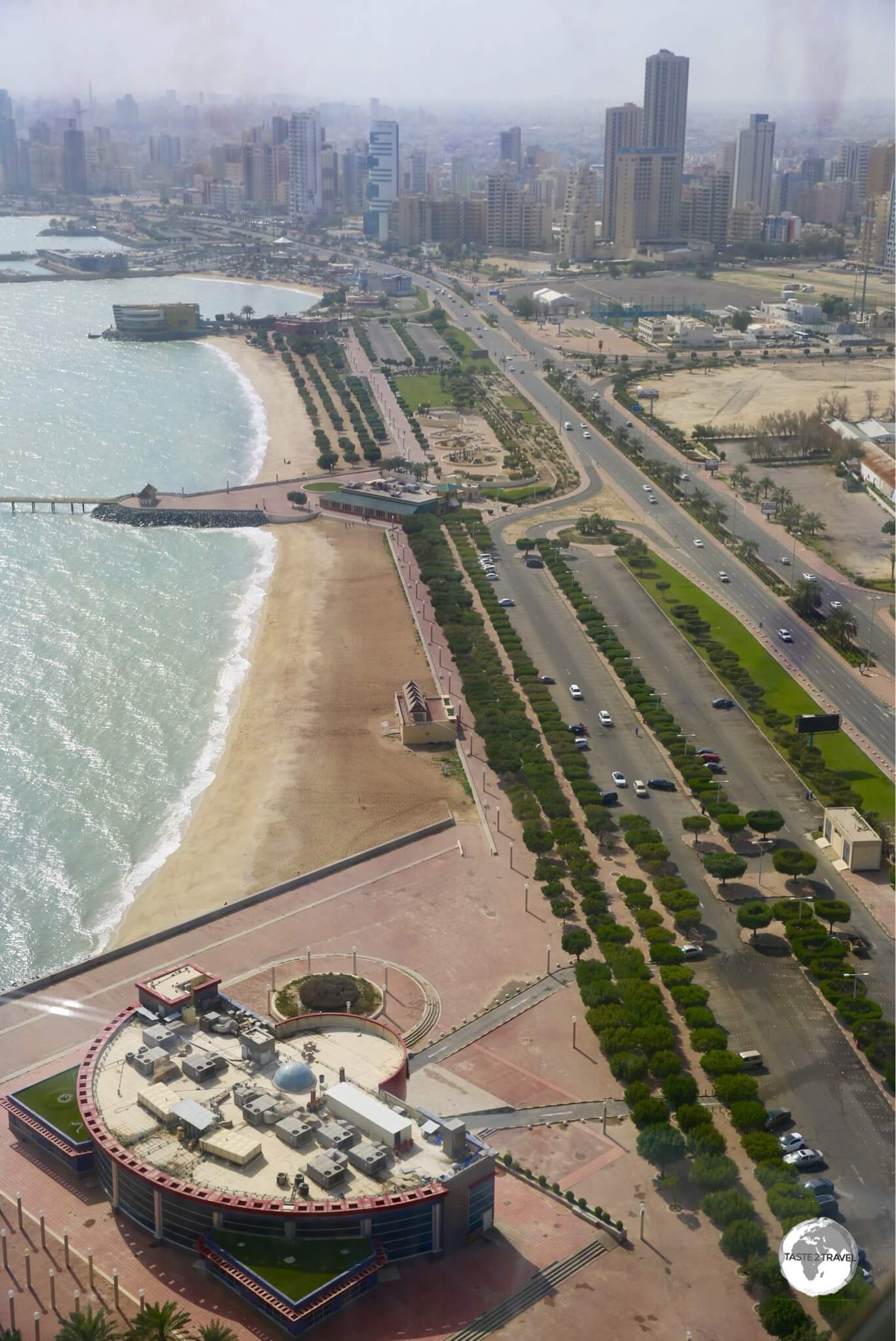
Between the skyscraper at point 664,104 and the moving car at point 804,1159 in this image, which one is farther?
the skyscraper at point 664,104

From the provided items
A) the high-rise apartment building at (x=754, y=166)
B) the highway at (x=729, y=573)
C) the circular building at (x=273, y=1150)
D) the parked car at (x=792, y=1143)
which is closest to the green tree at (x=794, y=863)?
the highway at (x=729, y=573)

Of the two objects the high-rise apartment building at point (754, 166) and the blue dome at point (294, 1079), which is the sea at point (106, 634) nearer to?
the blue dome at point (294, 1079)

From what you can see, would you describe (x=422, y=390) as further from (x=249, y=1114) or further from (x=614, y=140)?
(x=614, y=140)

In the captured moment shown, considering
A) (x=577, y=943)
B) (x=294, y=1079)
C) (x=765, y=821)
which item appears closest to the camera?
(x=294, y=1079)

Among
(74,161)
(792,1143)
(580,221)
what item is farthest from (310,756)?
(74,161)

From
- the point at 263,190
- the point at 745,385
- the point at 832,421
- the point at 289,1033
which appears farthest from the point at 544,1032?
the point at 263,190

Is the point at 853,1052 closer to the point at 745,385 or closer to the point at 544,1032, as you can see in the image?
the point at 544,1032

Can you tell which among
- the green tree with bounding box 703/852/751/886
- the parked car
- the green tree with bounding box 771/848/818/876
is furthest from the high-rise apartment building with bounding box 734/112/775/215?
the parked car
